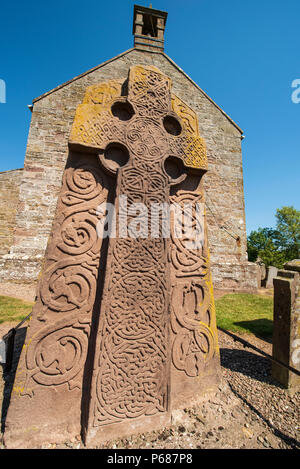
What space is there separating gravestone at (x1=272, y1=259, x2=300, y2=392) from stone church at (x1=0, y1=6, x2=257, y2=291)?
6006mm

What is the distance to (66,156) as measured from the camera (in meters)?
8.28

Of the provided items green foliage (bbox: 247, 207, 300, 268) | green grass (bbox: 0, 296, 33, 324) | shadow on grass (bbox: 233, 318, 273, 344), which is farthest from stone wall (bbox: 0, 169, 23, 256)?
green foliage (bbox: 247, 207, 300, 268)

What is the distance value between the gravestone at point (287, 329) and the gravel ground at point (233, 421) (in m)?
0.15

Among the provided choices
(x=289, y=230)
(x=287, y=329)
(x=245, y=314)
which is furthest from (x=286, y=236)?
(x=287, y=329)

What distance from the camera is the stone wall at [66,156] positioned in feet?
25.6

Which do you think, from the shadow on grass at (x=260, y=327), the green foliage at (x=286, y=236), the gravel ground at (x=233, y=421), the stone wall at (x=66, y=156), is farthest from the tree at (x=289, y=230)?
the gravel ground at (x=233, y=421)

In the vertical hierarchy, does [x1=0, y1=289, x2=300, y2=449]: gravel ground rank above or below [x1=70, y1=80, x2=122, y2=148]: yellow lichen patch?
below

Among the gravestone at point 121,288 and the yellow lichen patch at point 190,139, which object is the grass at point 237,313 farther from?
the yellow lichen patch at point 190,139

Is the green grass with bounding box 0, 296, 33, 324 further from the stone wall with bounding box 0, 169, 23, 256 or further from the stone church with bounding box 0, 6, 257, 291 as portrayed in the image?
the stone wall with bounding box 0, 169, 23, 256

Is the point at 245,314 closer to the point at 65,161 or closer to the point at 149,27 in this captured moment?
the point at 65,161

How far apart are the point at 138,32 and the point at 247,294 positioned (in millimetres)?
13289

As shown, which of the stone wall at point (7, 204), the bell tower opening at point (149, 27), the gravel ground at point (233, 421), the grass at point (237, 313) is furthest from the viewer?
the stone wall at point (7, 204)

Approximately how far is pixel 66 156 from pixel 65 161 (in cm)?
32

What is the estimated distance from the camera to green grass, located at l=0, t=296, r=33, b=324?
170 inches
